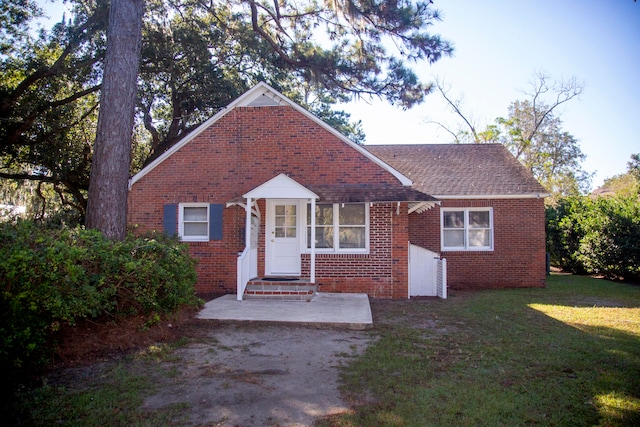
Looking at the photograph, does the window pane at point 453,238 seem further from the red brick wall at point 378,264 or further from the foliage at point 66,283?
the foliage at point 66,283

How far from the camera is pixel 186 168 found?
40.6 feet

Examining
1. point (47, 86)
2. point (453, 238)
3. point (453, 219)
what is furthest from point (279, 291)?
point (47, 86)

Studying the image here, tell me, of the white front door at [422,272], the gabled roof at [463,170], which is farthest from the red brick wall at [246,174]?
the gabled roof at [463,170]

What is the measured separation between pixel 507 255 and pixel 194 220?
10.0m

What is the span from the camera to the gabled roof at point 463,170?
48.1 ft

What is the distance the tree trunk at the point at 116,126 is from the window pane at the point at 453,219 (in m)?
10.2

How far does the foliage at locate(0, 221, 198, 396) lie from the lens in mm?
4992

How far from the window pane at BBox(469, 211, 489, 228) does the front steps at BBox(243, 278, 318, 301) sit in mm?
6823

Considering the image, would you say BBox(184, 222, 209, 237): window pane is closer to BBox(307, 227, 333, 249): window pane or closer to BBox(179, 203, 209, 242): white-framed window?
BBox(179, 203, 209, 242): white-framed window

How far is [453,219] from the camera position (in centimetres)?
1498

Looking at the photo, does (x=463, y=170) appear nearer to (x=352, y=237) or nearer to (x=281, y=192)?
(x=352, y=237)

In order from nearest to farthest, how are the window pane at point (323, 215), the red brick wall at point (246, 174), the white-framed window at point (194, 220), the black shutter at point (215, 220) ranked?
the red brick wall at point (246, 174), the window pane at point (323, 215), the black shutter at point (215, 220), the white-framed window at point (194, 220)

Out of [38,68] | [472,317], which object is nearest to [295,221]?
[472,317]

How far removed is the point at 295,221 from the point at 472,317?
5248 millimetres
